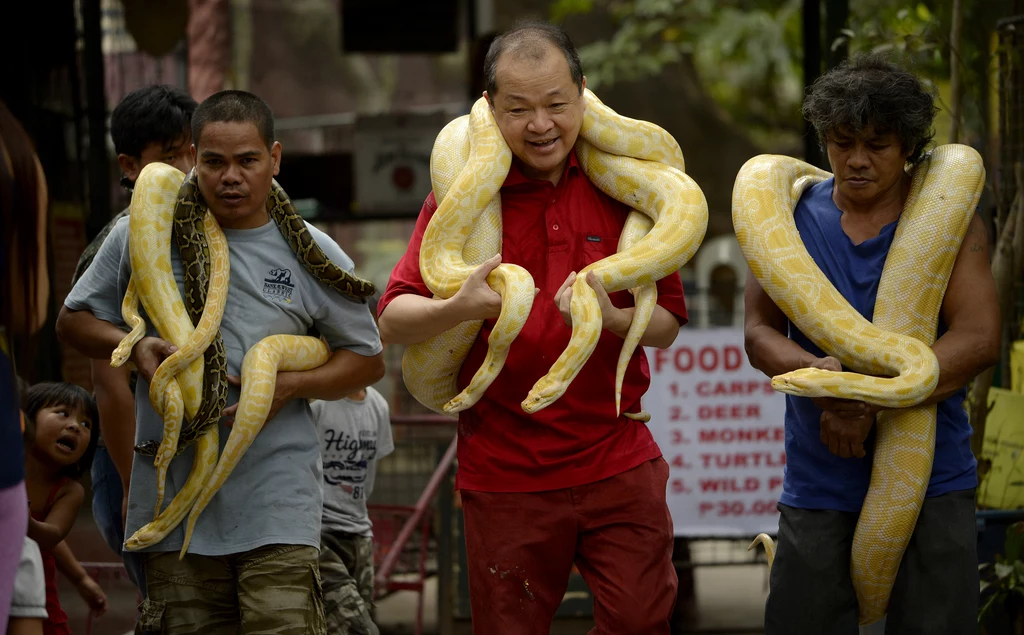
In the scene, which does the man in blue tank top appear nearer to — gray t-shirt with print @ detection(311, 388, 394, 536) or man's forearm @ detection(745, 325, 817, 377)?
man's forearm @ detection(745, 325, 817, 377)

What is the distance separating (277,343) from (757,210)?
5.33ft

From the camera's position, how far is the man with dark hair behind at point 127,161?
441 centimetres

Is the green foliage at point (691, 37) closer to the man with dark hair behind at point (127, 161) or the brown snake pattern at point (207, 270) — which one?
the man with dark hair behind at point (127, 161)

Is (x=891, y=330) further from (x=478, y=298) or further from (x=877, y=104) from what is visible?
(x=478, y=298)

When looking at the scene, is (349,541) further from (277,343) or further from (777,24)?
(777,24)

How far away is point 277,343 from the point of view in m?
3.95

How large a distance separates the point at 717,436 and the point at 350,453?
251cm

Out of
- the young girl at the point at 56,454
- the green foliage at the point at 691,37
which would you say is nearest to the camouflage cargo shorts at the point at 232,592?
the young girl at the point at 56,454

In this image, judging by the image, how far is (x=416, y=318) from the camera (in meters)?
3.68

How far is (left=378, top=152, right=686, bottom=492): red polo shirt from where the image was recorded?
3.71 meters

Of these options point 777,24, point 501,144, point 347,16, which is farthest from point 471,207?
point 777,24

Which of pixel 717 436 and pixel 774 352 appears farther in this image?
pixel 717 436

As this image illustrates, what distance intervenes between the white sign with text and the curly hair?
3.30 metres

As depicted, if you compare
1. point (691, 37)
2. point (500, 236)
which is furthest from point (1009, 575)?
point (691, 37)
